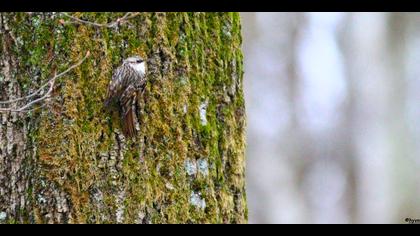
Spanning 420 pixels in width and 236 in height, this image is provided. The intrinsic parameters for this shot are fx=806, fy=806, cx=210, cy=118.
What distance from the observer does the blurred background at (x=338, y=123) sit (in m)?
9.94

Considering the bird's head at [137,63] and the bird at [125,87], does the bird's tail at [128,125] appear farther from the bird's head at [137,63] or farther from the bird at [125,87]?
the bird's head at [137,63]

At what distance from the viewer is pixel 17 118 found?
8.64ft

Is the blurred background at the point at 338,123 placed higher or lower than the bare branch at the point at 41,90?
higher

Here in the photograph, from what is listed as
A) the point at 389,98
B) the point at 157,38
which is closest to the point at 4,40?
the point at 157,38

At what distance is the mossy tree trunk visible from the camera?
2568mm

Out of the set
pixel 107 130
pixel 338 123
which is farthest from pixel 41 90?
pixel 338 123

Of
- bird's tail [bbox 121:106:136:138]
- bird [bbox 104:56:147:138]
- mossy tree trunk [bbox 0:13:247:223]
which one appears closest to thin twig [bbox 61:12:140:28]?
mossy tree trunk [bbox 0:13:247:223]

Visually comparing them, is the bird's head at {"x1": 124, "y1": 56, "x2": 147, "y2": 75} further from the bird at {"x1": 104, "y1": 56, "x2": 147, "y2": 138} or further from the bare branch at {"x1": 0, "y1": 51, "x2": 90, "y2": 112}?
the bare branch at {"x1": 0, "y1": 51, "x2": 90, "y2": 112}

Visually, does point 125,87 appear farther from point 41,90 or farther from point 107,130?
point 41,90

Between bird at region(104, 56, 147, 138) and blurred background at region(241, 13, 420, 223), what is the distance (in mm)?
7542

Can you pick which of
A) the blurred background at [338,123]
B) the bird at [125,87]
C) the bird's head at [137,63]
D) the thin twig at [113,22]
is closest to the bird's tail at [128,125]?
the bird at [125,87]

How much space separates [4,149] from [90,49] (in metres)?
0.43

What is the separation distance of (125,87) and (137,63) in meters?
0.10

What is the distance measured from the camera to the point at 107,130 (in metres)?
2.62
